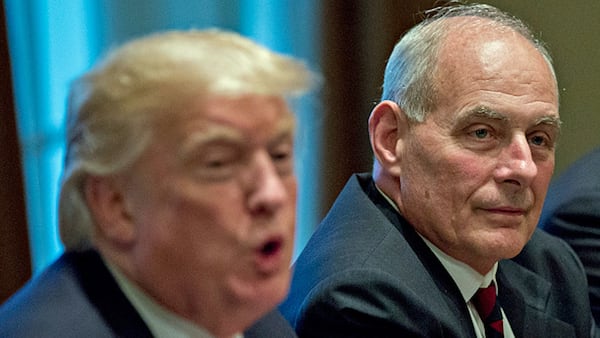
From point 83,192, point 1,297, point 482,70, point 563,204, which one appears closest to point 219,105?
point 83,192

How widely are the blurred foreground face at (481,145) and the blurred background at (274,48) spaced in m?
0.34

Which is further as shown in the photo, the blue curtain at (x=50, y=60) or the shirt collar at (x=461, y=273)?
the blue curtain at (x=50, y=60)

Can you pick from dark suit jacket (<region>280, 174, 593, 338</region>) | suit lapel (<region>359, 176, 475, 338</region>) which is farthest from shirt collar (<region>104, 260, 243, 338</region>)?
suit lapel (<region>359, 176, 475, 338</region>)

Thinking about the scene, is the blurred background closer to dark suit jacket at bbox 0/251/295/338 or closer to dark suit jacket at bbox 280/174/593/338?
dark suit jacket at bbox 280/174/593/338

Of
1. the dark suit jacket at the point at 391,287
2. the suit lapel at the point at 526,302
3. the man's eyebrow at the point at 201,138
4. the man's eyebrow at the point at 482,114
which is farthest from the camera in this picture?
the suit lapel at the point at 526,302

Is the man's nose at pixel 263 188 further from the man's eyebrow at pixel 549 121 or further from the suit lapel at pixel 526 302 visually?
the suit lapel at pixel 526 302

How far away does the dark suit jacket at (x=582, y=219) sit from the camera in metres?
2.26

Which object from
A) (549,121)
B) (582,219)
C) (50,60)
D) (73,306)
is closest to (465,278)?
(549,121)

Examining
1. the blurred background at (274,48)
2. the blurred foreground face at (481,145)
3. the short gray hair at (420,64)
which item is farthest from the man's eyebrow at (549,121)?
the blurred background at (274,48)

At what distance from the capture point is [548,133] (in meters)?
1.84

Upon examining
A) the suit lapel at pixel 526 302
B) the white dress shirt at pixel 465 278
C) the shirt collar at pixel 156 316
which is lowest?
the suit lapel at pixel 526 302

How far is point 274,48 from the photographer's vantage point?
320 centimetres

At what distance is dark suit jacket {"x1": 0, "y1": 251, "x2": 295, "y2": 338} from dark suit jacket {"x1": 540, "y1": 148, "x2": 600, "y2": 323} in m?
1.36

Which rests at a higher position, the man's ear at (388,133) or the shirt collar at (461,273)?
the man's ear at (388,133)
